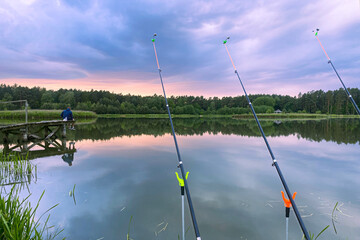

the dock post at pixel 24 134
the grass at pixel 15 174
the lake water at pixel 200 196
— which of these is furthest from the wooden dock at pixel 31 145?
the grass at pixel 15 174

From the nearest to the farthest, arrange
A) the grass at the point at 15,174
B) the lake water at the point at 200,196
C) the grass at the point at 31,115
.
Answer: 1. the lake water at the point at 200,196
2. the grass at the point at 15,174
3. the grass at the point at 31,115

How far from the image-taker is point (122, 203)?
4.90m

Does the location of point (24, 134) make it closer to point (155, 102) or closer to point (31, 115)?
point (31, 115)

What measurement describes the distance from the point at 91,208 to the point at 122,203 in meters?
0.68

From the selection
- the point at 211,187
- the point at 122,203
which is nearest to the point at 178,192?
the point at 211,187

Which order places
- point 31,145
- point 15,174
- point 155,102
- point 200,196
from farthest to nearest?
point 155,102 < point 31,145 < point 15,174 < point 200,196

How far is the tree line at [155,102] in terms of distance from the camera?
78062 millimetres

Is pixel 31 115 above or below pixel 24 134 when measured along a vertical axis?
above

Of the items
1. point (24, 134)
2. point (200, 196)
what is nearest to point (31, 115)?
point (24, 134)

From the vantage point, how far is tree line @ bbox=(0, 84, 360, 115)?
7806 centimetres

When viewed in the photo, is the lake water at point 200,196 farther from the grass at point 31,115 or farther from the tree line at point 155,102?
the tree line at point 155,102

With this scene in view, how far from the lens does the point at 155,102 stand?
95000mm

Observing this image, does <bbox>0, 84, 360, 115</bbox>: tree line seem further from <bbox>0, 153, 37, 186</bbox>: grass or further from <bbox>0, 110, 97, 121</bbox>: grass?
<bbox>0, 153, 37, 186</bbox>: grass

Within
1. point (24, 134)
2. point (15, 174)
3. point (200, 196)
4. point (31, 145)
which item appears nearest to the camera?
point (200, 196)
